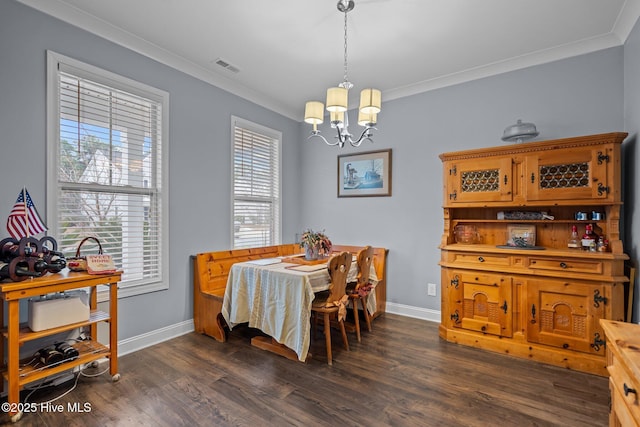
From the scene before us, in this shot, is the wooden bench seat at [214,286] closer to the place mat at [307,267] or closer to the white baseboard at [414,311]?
the white baseboard at [414,311]

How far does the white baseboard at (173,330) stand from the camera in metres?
2.79

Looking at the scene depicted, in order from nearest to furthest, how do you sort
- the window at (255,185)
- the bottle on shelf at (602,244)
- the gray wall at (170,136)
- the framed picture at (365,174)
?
the gray wall at (170,136), the bottle on shelf at (602,244), the window at (255,185), the framed picture at (365,174)

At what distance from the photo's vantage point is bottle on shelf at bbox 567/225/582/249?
2737mm

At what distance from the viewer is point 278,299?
270 centimetres

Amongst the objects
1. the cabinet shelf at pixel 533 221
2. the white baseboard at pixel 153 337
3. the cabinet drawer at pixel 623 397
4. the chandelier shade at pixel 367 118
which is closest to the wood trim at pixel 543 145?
the cabinet shelf at pixel 533 221

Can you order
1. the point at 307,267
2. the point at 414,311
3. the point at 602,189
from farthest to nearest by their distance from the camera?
the point at 414,311 → the point at 307,267 → the point at 602,189

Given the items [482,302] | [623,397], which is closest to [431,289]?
[482,302]

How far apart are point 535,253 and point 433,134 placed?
1.73 m

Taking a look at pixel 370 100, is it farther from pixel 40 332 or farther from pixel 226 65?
pixel 40 332

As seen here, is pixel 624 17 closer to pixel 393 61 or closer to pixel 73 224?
pixel 393 61

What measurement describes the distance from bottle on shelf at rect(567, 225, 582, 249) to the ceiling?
1.68 metres

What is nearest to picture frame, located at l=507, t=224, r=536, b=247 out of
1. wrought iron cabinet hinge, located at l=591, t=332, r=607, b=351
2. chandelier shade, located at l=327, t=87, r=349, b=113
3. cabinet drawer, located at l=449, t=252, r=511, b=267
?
cabinet drawer, located at l=449, t=252, r=511, b=267

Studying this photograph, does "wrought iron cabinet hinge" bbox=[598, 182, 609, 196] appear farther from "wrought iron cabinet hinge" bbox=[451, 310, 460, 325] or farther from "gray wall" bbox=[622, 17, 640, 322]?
"wrought iron cabinet hinge" bbox=[451, 310, 460, 325]

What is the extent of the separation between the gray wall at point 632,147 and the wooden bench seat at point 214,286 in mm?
2265
